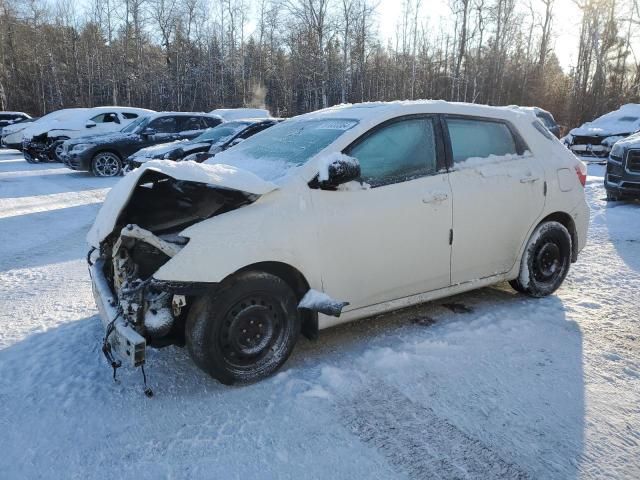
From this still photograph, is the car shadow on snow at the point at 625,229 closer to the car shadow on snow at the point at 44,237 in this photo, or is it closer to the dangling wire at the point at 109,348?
the dangling wire at the point at 109,348

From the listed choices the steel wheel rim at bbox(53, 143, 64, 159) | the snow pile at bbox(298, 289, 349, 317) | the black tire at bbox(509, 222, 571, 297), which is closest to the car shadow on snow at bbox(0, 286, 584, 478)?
the snow pile at bbox(298, 289, 349, 317)

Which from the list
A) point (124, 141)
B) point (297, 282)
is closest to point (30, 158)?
point (124, 141)

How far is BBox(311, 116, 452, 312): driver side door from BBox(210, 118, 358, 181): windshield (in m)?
0.26

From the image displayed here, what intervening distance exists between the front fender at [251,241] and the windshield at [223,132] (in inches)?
330

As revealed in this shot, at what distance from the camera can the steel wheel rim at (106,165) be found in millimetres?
13357

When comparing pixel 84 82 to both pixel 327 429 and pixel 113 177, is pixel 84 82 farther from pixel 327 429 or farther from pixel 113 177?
pixel 327 429

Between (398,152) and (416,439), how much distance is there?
2.01 metres

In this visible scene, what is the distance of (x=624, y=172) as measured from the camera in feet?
30.2

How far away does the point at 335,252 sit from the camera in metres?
3.46

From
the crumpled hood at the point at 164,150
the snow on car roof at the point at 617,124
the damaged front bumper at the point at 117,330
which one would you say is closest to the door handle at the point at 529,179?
the damaged front bumper at the point at 117,330

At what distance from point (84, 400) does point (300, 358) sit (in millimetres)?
1356

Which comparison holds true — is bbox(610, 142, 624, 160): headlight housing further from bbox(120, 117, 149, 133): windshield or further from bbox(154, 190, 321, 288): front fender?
bbox(120, 117, 149, 133): windshield

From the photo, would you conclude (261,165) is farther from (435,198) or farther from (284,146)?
(435,198)

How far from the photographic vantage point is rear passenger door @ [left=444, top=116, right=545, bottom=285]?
13.3 feet
